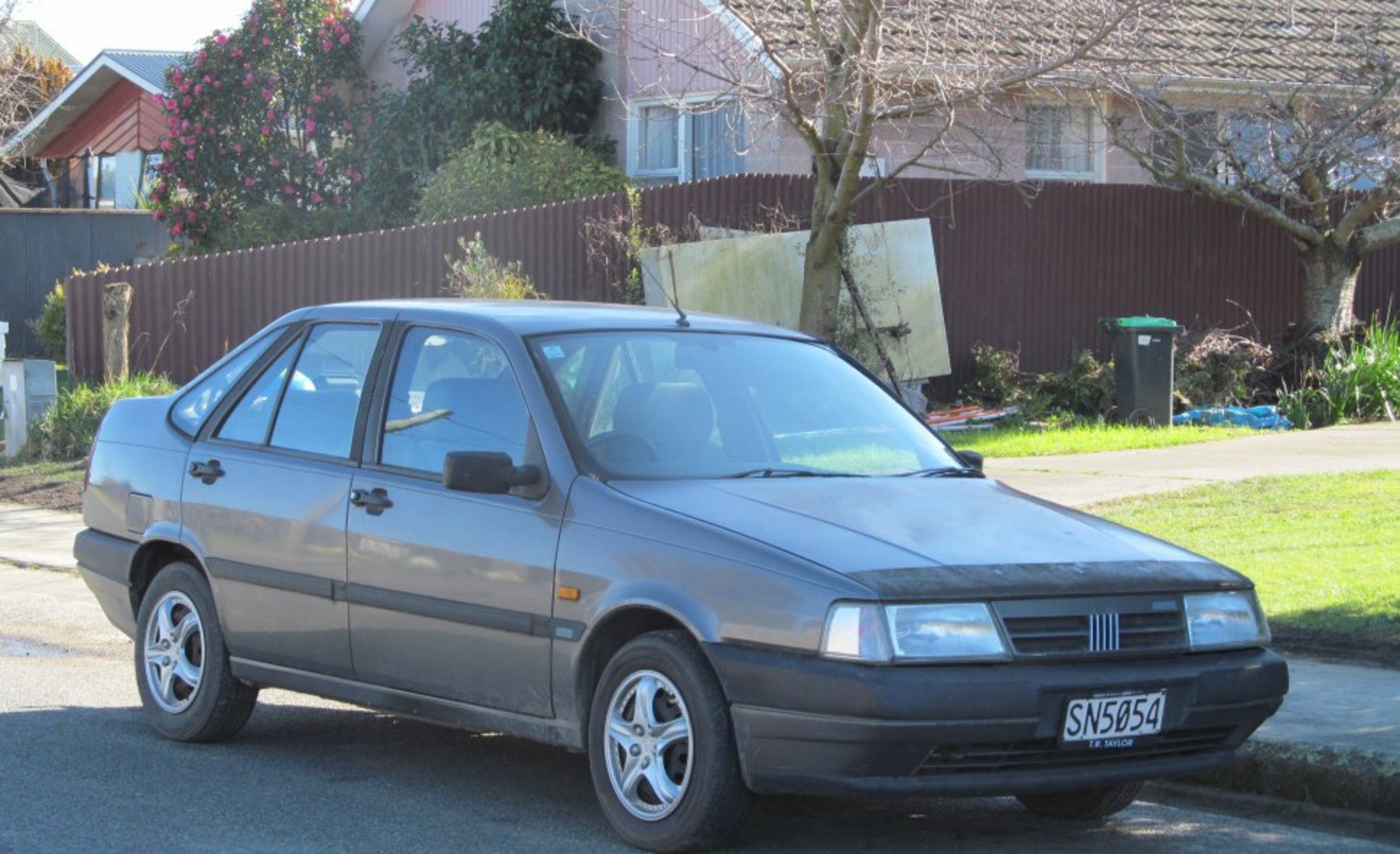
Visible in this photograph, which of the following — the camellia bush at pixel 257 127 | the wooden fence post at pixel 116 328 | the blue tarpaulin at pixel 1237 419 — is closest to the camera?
the wooden fence post at pixel 116 328

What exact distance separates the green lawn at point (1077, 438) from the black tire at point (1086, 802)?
29.6 ft

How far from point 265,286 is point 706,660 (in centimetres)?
1317

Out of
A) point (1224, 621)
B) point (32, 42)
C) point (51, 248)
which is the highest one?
point (32, 42)

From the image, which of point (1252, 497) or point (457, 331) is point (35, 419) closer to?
point (1252, 497)

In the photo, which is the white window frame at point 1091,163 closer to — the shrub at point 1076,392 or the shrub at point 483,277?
the shrub at point 1076,392

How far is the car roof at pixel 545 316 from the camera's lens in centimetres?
654

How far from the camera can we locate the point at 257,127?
2306cm

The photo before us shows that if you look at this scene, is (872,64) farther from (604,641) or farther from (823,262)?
(604,641)

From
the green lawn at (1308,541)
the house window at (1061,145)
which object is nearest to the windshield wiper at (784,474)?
the green lawn at (1308,541)

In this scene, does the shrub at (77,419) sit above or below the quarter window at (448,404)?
below

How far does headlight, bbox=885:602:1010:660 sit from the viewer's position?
5176mm

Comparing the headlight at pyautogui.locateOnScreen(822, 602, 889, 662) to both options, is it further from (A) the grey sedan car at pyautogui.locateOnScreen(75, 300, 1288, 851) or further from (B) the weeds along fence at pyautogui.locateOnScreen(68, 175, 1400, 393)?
(B) the weeds along fence at pyautogui.locateOnScreen(68, 175, 1400, 393)

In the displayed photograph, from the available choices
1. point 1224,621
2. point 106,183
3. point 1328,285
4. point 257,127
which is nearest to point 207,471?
point 1224,621

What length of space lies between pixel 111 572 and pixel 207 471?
2.44ft
